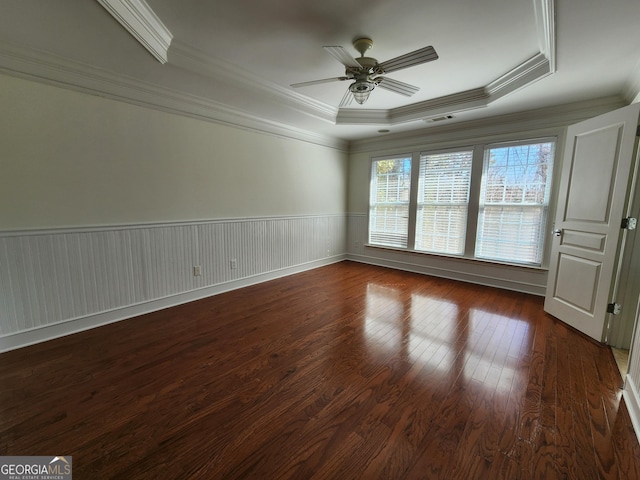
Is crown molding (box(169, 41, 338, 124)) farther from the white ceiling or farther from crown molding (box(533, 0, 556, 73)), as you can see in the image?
crown molding (box(533, 0, 556, 73))

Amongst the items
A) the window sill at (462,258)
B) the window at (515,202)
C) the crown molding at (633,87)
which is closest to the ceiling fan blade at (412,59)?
the crown molding at (633,87)

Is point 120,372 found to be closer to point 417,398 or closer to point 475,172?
point 417,398

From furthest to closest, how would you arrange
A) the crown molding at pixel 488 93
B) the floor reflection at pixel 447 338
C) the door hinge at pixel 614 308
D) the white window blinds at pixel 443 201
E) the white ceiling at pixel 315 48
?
1. the white window blinds at pixel 443 201
2. the door hinge at pixel 614 308
3. the floor reflection at pixel 447 338
4. the crown molding at pixel 488 93
5. the white ceiling at pixel 315 48

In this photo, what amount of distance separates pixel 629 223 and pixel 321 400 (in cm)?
296

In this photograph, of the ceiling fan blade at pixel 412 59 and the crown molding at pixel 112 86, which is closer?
the ceiling fan blade at pixel 412 59

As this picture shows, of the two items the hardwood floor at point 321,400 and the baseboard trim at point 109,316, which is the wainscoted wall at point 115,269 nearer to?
the baseboard trim at point 109,316

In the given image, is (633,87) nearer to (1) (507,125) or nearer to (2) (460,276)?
(1) (507,125)

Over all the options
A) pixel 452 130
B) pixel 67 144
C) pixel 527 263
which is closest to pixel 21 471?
pixel 67 144

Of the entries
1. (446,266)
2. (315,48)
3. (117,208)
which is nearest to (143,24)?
(315,48)

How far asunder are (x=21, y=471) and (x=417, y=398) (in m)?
2.12

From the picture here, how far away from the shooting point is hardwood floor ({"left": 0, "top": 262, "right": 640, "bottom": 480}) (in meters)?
1.35

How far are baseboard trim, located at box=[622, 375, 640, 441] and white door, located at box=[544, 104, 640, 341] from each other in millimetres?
887

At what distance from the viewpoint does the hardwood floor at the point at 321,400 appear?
135 centimetres

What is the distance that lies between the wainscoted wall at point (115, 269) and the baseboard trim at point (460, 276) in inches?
83.3
